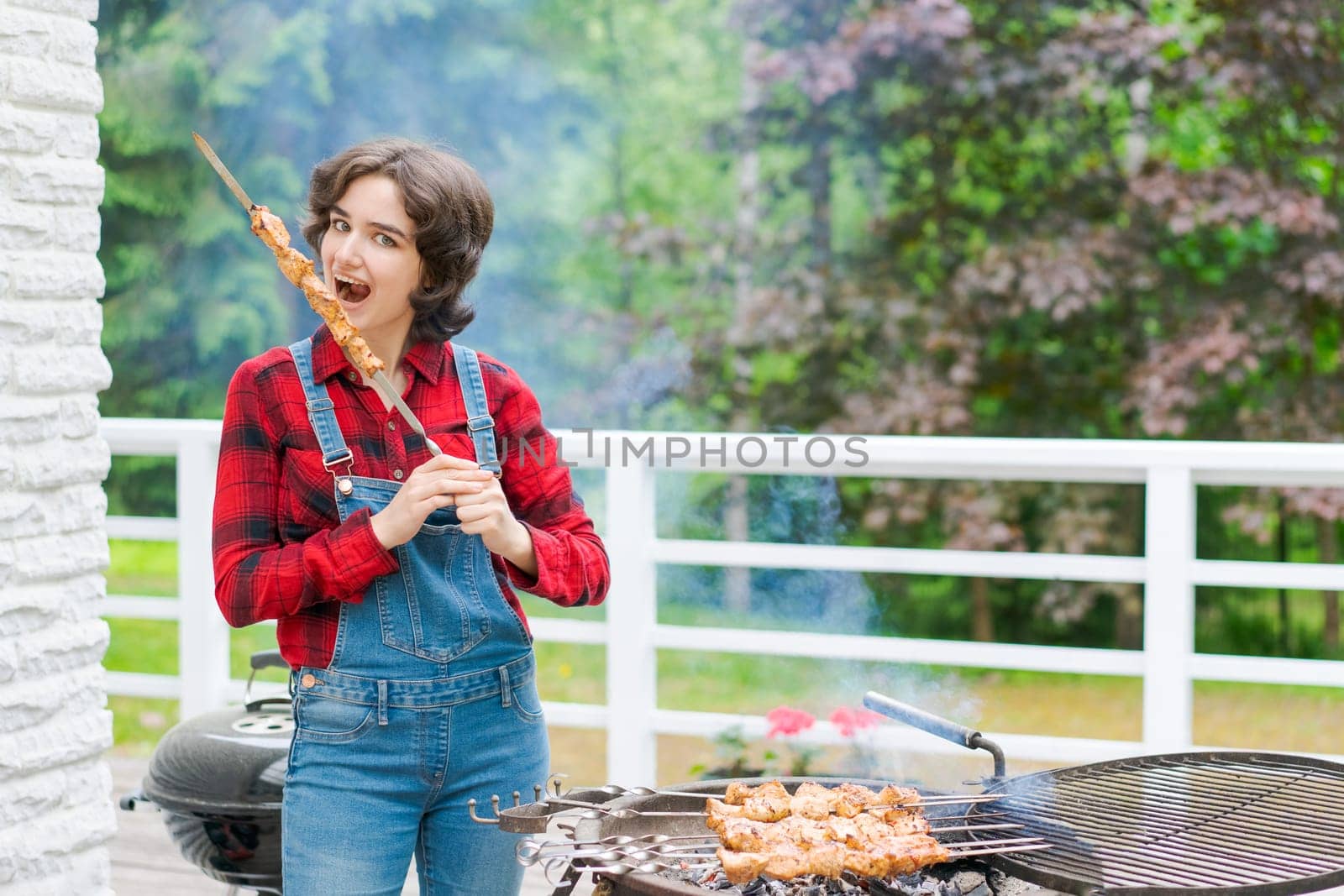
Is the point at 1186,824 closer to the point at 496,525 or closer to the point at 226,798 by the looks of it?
the point at 496,525

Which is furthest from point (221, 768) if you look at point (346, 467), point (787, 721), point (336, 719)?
point (787, 721)

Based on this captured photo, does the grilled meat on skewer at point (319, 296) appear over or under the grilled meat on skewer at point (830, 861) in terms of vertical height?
over

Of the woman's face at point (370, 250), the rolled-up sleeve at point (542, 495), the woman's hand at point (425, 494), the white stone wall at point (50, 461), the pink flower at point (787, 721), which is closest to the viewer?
the woman's hand at point (425, 494)

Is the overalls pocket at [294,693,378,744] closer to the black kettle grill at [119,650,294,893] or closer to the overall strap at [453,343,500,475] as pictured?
the overall strap at [453,343,500,475]

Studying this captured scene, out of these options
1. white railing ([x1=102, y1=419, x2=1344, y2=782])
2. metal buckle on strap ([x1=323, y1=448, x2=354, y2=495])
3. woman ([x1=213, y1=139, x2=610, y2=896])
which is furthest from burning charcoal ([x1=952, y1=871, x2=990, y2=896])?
white railing ([x1=102, y1=419, x2=1344, y2=782])

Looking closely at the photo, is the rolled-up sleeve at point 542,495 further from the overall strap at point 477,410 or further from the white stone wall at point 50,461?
the white stone wall at point 50,461

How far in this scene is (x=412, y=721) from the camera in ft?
5.20

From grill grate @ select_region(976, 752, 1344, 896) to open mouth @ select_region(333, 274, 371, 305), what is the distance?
0.99 m

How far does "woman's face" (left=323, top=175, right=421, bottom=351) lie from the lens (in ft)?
5.26

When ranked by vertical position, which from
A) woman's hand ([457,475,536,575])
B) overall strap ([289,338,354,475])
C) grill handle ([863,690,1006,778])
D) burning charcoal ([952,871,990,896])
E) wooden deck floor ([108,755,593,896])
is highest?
overall strap ([289,338,354,475])

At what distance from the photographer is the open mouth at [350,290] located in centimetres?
161

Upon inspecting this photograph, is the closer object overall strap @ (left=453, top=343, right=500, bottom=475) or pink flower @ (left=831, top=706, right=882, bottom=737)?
overall strap @ (left=453, top=343, right=500, bottom=475)

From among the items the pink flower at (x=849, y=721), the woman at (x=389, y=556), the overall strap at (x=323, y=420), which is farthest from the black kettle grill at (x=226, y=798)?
the pink flower at (x=849, y=721)

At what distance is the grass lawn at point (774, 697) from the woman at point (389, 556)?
3.62 metres
